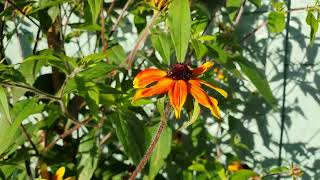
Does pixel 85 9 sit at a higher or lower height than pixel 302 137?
higher

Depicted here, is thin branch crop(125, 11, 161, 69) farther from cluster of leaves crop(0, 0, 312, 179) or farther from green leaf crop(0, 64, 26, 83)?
green leaf crop(0, 64, 26, 83)

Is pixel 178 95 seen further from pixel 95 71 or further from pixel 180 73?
→ pixel 95 71

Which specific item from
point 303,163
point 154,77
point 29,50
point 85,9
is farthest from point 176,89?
point 29,50

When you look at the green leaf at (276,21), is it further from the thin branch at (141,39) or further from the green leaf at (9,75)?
the green leaf at (9,75)

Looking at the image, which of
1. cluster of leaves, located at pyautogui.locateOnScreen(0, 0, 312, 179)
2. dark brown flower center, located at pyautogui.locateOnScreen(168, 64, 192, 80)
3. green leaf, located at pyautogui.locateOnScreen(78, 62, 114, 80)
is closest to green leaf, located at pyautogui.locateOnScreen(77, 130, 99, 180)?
cluster of leaves, located at pyautogui.locateOnScreen(0, 0, 312, 179)

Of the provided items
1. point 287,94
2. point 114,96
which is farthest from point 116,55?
point 287,94

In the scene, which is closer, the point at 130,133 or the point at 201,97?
the point at 201,97

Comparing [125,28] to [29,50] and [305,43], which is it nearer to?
[29,50]
